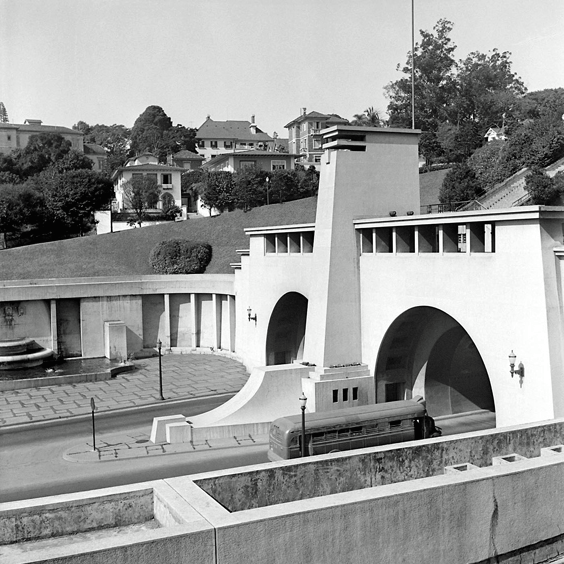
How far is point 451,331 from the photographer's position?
2859 centimetres

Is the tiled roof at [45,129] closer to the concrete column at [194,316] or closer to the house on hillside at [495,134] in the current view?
the house on hillside at [495,134]

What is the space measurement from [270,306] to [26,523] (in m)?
25.7

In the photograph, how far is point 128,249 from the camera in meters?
61.0

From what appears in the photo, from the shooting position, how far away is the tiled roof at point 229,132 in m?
115

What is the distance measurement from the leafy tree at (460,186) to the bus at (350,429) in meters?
34.3

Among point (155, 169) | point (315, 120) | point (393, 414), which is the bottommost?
point (393, 414)

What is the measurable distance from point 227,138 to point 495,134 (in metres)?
54.9

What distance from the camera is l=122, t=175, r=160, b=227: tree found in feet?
246

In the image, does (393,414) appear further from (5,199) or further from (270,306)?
(5,199)

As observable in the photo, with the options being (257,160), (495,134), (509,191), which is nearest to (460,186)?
(509,191)

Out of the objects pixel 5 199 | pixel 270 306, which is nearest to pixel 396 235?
pixel 270 306

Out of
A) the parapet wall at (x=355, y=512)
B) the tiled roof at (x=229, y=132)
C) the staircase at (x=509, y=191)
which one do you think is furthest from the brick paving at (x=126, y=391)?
the tiled roof at (x=229, y=132)

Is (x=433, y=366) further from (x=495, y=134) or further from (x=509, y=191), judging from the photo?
(x=495, y=134)

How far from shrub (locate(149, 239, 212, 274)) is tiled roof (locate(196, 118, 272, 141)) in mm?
60446
